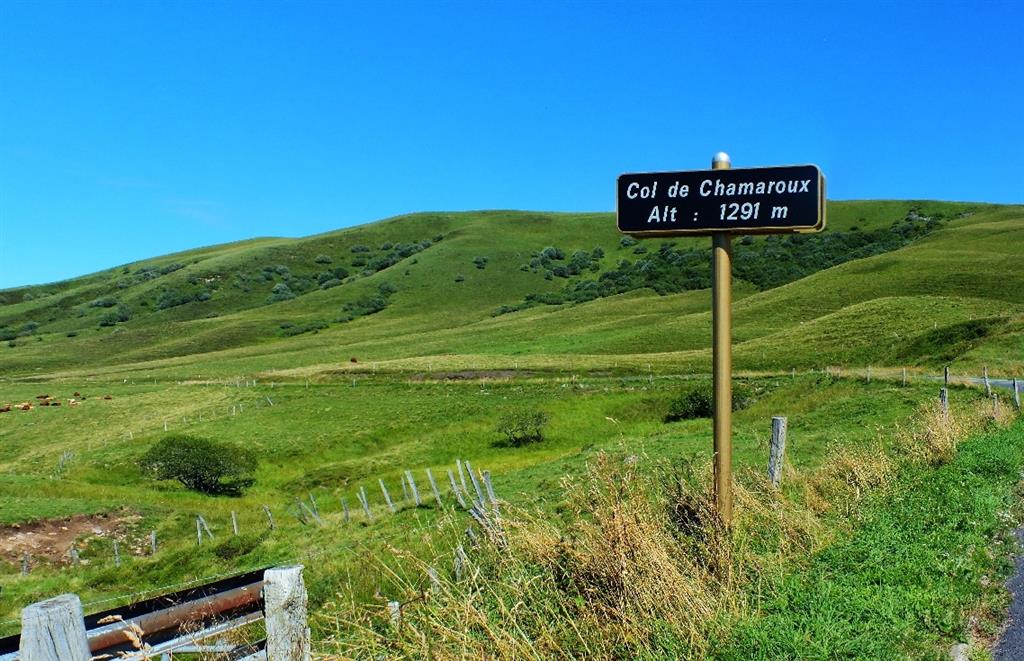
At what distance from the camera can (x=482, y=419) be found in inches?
1839

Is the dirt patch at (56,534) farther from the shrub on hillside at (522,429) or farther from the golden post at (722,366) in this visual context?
the golden post at (722,366)

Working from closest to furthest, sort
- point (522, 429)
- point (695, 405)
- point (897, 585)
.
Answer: point (897, 585)
point (695, 405)
point (522, 429)

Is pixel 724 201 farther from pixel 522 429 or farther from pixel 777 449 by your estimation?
pixel 522 429

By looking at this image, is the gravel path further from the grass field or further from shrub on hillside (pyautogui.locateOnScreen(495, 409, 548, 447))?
shrub on hillside (pyautogui.locateOnScreen(495, 409, 548, 447))

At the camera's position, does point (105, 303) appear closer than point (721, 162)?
No

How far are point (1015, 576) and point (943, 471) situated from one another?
436 cm

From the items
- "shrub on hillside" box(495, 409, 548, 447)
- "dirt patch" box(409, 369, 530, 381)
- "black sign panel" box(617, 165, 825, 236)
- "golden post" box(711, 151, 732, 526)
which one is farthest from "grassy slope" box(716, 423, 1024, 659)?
"dirt patch" box(409, 369, 530, 381)

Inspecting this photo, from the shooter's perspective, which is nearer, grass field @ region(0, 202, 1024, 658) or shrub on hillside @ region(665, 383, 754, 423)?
grass field @ region(0, 202, 1024, 658)

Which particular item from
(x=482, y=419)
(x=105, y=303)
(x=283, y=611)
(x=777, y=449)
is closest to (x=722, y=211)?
(x=283, y=611)

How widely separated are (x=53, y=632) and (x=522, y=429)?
3896 cm

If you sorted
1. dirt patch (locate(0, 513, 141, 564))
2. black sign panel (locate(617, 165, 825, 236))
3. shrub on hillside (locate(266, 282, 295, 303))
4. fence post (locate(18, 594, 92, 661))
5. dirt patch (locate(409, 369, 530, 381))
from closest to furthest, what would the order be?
1. fence post (locate(18, 594, 92, 661))
2. black sign panel (locate(617, 165, 825, 236))
3. dirt patch (locate(0, 513, 141, 564))
4. dirt patch (locate(409, 369, 530, 381))
5. shrub on hillside (locate(266, 282, 295, 303))

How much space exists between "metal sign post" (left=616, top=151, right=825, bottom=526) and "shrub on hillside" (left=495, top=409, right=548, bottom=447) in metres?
35.2

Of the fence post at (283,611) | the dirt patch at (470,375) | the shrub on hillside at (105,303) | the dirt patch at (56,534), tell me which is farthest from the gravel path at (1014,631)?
the shrub on hillside at (105,303)

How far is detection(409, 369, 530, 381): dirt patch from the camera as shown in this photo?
60.7m
